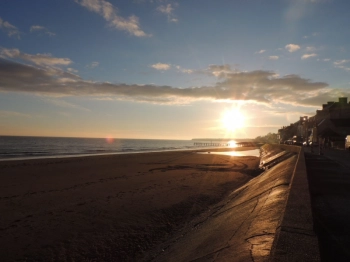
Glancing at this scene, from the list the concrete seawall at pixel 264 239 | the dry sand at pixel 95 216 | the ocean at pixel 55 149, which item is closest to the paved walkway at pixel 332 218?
the concrete seawall at pixel 264 239

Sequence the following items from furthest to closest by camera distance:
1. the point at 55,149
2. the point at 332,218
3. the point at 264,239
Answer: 1. the point at 55,149
2. the point at 332,218
3. the point at 264,239

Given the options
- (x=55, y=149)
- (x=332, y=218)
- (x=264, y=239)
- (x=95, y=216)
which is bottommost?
(x=95, y=216)

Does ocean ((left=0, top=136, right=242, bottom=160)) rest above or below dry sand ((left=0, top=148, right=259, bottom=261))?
above

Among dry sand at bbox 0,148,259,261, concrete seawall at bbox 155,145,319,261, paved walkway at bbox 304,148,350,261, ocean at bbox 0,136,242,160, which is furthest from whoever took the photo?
ocean at bbox 0,136,242,160

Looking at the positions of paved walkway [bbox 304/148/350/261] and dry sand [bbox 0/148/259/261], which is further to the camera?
dry sand [bbox 0/148/259/261]

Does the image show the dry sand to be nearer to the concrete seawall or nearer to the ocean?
the concrete seawall

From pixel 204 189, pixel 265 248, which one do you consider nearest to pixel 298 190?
pixel 265 248

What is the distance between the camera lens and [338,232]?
17.9ft

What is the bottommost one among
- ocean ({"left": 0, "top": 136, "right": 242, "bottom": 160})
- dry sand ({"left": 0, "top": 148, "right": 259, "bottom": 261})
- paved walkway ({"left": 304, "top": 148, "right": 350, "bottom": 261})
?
dry sand ({"left": 0, "top": 148, "right": 259, "bottom": 261})

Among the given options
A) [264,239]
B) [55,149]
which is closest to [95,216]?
[264,239]

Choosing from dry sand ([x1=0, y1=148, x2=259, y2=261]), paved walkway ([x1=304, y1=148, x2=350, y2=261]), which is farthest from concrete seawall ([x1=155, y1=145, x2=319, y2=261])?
dry sand ([x1=0, y1=148, x2=259, y2=261])

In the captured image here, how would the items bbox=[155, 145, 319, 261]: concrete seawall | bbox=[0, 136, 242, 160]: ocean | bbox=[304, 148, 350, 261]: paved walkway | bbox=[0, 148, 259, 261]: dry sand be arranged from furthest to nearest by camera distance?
bbox=[0, 136, 242, 160]: ocean
bbox=[0, 148, 259, 261]: dry sand
bbox=[304, 148, 350, 261]: paved walkway
bbox=[155, 145, 319, 261]: concrete seawall

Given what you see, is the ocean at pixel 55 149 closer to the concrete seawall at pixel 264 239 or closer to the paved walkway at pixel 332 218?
the concrete seawall at pixel 264 239

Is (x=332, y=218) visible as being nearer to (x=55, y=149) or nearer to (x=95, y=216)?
(x=95, y=216)
